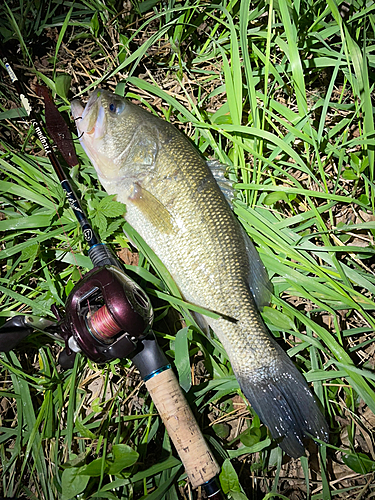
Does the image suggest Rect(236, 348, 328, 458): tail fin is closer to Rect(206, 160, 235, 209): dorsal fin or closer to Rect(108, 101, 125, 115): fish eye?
Rect(206, 160, 235, 209): dorsal fin

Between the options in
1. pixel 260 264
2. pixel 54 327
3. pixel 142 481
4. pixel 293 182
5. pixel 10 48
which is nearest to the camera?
pixel 54 327

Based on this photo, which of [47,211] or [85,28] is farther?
[85,28]

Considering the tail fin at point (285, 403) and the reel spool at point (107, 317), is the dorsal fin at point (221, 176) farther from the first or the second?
the tail fin at point (285, 403)

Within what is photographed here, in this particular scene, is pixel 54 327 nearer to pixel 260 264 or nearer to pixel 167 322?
pixel 167 322

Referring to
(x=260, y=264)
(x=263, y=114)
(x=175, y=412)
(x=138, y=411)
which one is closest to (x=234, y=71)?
(x=263, y=114)

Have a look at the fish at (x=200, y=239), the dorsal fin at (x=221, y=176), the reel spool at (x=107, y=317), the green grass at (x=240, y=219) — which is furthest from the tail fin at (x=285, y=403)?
the dorsal fin at (x=221, y=176)

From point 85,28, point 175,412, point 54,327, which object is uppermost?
point 85,28

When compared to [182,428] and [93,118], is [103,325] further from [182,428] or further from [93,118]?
[93,118]

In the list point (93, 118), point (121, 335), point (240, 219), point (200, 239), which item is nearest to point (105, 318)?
point (121, 335)
